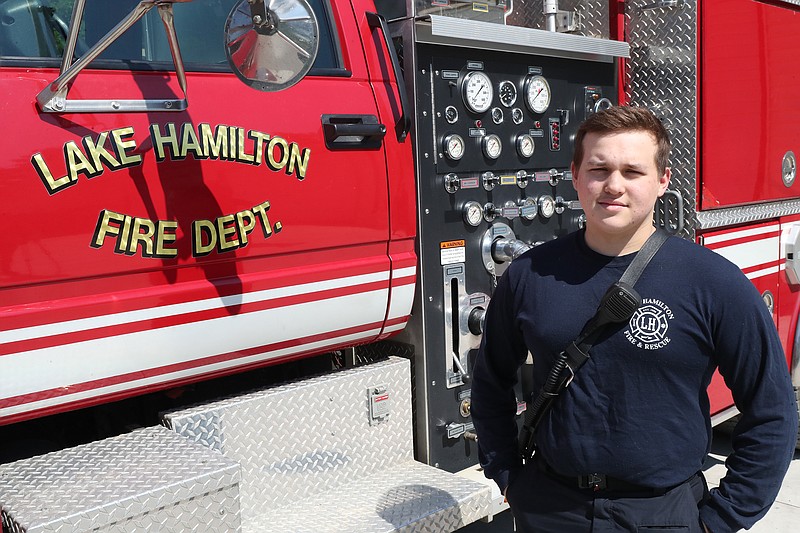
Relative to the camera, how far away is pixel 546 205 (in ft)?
11.8

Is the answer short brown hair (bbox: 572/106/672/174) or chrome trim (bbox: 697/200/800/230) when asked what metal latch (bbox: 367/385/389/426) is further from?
chrome trim (bbox: 697/200/800/230)

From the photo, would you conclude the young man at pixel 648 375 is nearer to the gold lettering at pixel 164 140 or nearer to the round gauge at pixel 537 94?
the gold lettering at pixel 164 140

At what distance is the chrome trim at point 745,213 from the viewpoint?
4.05 m

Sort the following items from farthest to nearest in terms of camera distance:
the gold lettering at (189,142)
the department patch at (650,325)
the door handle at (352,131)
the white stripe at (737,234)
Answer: the white stripe at (737,234), the door handle at (352,131), the gold lettering at (189,142), the department patch at (650,325)

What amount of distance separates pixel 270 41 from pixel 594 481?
1378 millimetres

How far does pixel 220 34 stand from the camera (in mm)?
2635

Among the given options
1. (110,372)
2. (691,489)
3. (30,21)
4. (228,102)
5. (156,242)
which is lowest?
(691,489)

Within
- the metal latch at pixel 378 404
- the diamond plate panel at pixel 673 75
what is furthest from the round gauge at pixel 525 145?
the metal latch at pixel 378 404

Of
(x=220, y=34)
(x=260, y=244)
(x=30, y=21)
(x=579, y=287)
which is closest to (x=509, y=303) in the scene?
(x=579, y=287)

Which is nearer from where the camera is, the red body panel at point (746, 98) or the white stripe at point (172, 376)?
the white stripe at point (172, 376)

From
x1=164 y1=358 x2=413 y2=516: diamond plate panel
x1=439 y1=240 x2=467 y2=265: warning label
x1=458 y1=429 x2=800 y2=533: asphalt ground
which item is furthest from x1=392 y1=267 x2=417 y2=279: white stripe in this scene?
x1=458 y1=429 x2=800 y2=533: asphalt ground

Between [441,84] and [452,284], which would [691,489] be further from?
[441,84]

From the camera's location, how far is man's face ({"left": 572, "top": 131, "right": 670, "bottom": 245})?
1.96 metres

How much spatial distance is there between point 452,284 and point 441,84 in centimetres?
78
